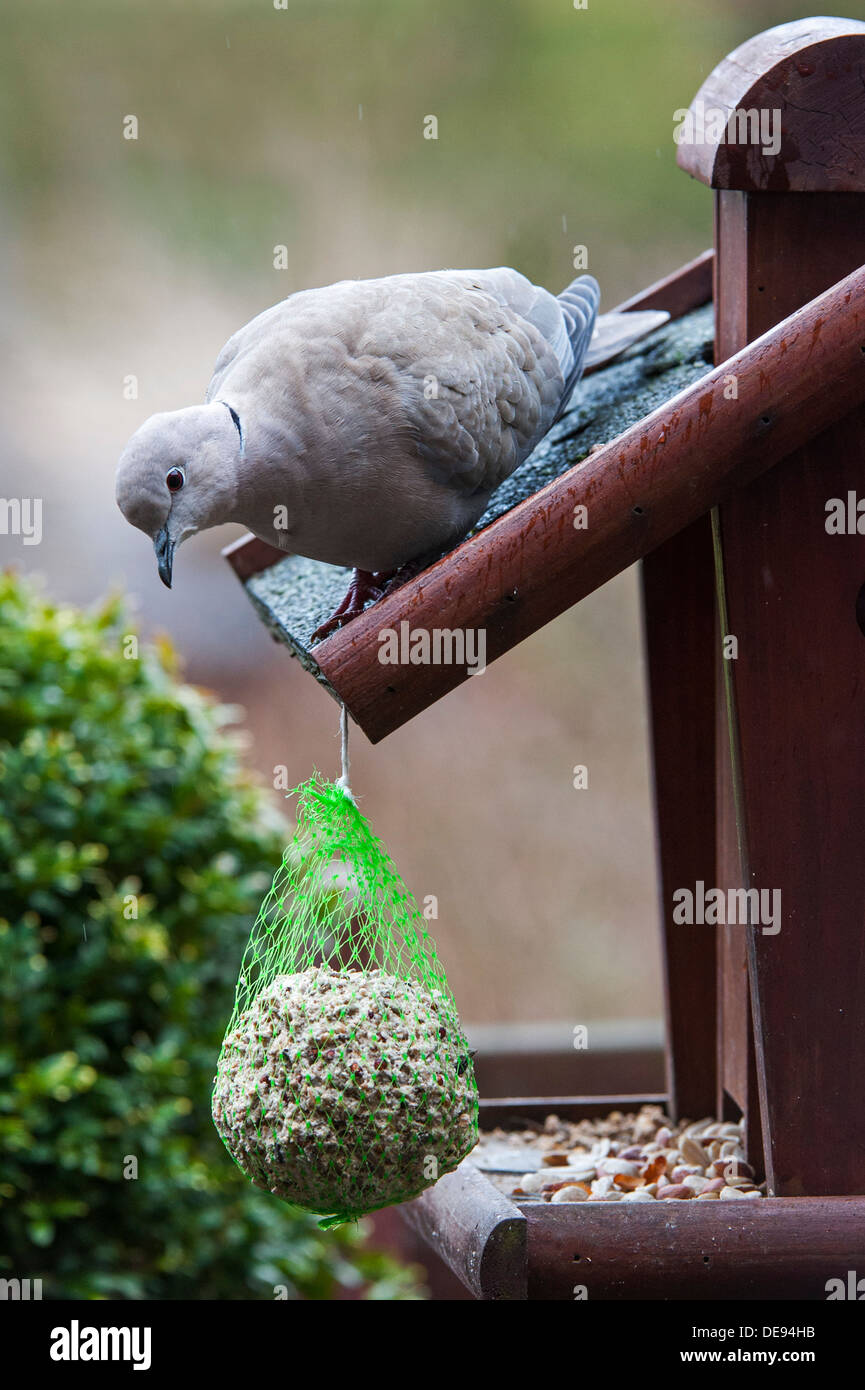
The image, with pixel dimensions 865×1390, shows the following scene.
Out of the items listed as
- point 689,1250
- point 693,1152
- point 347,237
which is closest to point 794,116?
point 689,1250

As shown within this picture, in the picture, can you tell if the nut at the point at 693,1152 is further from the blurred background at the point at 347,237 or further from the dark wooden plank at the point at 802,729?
the blurred background at the point at 347,237

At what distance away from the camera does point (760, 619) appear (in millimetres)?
1753

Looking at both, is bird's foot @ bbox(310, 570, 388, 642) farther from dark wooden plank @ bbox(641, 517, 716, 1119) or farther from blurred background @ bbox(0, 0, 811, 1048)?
blurred background @ bbox(0, 0, 811, 1048)

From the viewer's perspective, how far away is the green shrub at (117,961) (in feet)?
9.06

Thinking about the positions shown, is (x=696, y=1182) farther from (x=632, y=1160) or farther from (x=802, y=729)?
(x=802, y=729)

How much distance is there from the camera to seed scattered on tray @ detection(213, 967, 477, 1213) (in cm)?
146

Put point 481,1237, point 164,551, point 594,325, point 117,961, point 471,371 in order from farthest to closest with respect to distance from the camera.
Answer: point 117,961 → point 594,325 → point 471,371 → point 164,551 → point 481,1237

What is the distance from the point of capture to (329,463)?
1.70m

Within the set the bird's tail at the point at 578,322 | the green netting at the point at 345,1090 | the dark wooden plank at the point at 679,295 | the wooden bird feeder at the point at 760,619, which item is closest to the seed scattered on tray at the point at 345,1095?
the green netting at the point at 345,1090

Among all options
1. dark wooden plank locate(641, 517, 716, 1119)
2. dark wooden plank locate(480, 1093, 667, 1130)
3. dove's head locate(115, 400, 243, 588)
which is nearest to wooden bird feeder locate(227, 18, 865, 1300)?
dark wooden plank locate(641, 517, 716, 1119)

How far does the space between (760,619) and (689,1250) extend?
2.62 feet

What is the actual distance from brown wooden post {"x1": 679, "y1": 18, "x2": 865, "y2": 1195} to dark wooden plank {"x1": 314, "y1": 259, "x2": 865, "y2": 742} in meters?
0.20

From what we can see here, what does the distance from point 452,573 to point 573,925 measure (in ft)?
14.0

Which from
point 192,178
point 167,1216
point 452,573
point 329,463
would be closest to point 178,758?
point 167,1216
